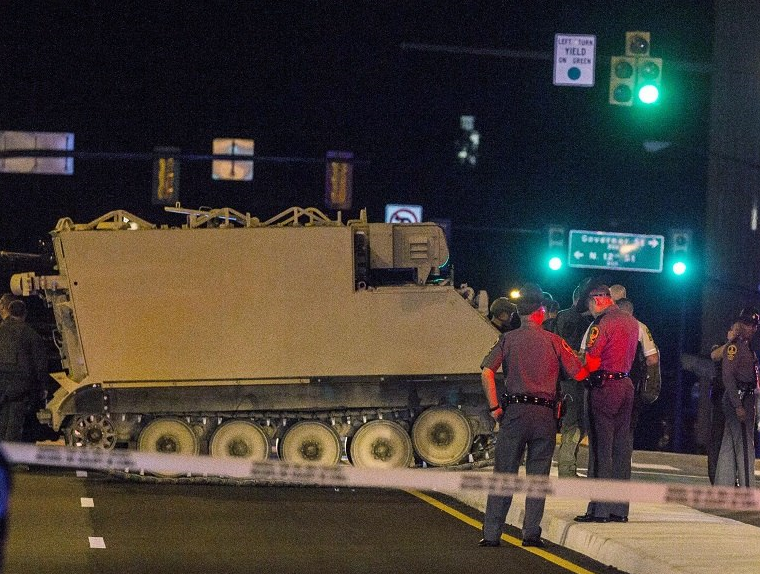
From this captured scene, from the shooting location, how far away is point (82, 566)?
1074 centimetres

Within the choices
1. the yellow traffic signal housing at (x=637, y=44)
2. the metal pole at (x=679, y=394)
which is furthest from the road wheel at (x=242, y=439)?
the metal pole at (x=679, y=394)

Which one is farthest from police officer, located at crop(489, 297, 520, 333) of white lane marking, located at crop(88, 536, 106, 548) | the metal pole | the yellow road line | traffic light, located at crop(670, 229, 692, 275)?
the metal pole

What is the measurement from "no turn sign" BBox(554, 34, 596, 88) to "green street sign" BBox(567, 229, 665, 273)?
15861 millimetres

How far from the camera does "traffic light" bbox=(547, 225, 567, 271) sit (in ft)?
118

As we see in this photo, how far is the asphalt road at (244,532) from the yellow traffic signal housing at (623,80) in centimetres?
747

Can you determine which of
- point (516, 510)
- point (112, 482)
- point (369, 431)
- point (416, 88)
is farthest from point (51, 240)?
point (416, 88)

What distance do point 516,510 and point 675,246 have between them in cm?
2165

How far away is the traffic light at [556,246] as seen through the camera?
36.1m

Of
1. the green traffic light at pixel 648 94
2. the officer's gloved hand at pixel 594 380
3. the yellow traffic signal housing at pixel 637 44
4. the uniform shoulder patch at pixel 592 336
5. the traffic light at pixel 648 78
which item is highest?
the yellow traffic signal housing at pixel 637 44

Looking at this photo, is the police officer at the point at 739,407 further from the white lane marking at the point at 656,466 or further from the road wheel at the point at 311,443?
the road wheel at the point at 311,443

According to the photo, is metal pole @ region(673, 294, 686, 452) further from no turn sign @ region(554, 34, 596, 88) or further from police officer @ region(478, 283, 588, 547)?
police officer @ region(478, 283, 588, 547)

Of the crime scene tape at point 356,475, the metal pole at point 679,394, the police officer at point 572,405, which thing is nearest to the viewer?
the crime scene tape at point 356,475

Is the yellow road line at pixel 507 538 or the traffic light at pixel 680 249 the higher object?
the traffic light at pixel 680 249

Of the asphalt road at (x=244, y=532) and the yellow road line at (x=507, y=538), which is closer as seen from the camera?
the asphalt road at (x=244, y=532)
